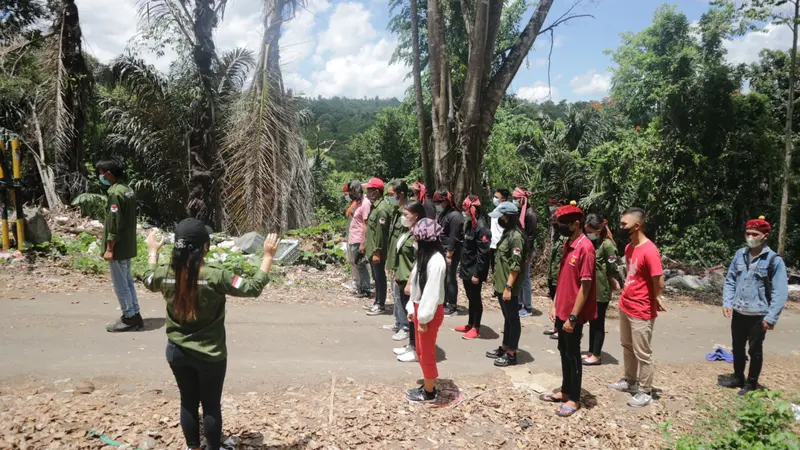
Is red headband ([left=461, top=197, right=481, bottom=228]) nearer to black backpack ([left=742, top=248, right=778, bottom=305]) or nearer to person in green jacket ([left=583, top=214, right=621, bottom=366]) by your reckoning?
person in green jacket ([left=583, top=214, right=621, bottom=366])

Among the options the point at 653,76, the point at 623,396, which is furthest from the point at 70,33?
the point at 653,76

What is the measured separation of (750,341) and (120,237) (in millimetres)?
6799

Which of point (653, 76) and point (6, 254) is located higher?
point (653, 76)

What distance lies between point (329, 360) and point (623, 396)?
3043 millimetres

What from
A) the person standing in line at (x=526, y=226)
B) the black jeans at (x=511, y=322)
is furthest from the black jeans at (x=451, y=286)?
the black jeans at (x=511, y=322)

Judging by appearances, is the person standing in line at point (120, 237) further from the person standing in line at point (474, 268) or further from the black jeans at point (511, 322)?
the black jeans at point (511, 322)

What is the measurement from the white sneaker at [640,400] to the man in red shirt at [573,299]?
0.60 m

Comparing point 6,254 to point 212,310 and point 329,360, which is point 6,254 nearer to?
point 329,360

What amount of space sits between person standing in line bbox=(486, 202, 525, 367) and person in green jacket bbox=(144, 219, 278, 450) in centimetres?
298

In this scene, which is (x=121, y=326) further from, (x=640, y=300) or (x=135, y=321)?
(x=640, y=300)

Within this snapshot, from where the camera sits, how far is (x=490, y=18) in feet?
34.2

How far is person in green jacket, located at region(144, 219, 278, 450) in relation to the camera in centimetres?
307

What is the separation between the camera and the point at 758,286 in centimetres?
502

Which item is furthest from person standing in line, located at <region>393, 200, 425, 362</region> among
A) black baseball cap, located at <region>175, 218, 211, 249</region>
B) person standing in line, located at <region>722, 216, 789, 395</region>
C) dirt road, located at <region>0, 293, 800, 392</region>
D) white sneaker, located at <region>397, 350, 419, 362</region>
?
person standing in line, located at <region>722, 216, 789, 395</region>
